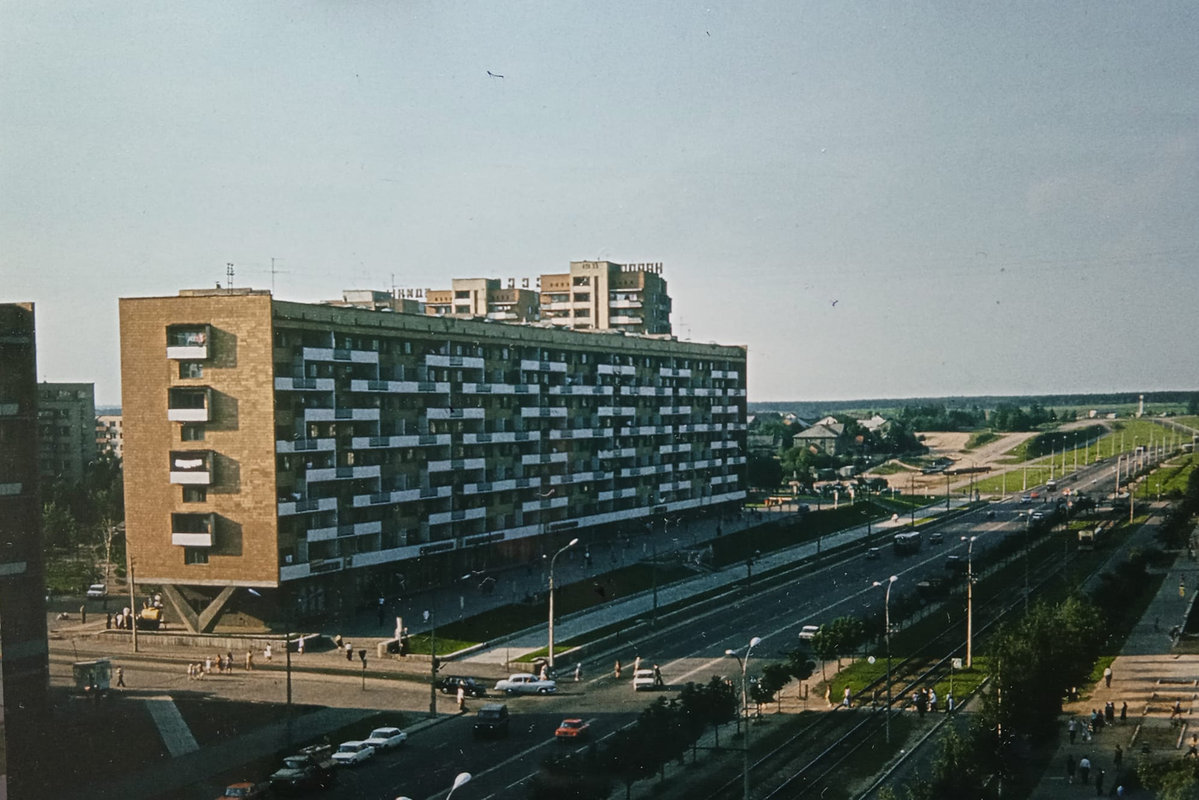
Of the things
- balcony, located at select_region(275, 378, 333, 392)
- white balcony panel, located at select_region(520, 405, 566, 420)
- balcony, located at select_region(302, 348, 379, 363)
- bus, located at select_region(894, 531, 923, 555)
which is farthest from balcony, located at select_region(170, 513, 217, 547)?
bus, located at select_region(894, 531, 923, 555)

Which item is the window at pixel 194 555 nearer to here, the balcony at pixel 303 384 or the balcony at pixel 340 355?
the balcony at pixel 303 384

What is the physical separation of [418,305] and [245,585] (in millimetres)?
31390

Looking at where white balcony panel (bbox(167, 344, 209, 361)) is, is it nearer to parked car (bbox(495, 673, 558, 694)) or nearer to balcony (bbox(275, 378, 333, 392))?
balcony (bbox(275, 378, 333, 392))

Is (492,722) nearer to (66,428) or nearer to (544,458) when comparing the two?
(544,458)

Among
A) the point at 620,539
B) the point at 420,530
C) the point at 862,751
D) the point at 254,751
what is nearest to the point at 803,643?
the point at 862,751

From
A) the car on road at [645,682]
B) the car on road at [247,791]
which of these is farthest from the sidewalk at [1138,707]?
the car on road at [247,791]

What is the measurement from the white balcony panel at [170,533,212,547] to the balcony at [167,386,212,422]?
6.48 metres

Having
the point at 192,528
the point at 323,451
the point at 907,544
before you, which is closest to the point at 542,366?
the point at 323,451

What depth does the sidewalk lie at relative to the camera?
3775 centimetres

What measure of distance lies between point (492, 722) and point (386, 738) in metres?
4.05

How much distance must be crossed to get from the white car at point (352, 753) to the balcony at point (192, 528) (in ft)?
78.4

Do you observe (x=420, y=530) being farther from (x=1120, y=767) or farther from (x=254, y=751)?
(x=1120, y=767)

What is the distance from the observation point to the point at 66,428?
118875mm

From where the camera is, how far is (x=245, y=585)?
A: 59.1m
